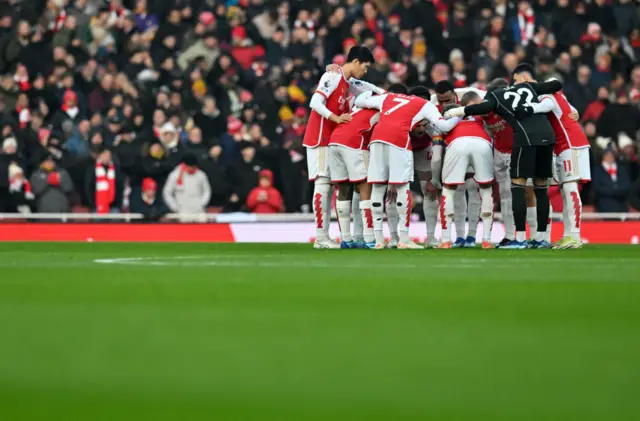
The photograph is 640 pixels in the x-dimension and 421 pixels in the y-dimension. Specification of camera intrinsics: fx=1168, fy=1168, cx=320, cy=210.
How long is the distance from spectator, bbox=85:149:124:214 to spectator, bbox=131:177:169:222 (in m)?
0.35

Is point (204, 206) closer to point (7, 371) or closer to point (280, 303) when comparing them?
point (280, 303)

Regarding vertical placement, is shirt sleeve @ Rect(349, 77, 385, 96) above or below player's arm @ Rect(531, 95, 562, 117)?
above

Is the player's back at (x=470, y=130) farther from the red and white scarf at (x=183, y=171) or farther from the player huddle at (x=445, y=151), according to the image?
the red and white scarf at (x=183, y=171)

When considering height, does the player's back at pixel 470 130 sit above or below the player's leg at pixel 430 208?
above

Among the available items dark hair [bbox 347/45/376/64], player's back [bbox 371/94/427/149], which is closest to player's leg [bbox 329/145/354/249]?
player's back [bbox 371/94/427/149]

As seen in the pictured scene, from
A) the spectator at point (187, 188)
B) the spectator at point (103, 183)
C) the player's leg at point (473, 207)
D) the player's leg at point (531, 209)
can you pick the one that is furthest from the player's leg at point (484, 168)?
the spectator at point (103, 183)

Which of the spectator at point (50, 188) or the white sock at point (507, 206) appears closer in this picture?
the white sock at point (507, 206)

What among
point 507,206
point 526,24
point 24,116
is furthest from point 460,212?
point 24,116

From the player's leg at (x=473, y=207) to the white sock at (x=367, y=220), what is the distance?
140cm

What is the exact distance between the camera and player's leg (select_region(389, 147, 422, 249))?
13852 millimetres

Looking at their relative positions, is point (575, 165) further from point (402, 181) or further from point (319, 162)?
point (319, 162)

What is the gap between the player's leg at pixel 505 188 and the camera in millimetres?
14602

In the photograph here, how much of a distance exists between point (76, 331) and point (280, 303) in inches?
53.7

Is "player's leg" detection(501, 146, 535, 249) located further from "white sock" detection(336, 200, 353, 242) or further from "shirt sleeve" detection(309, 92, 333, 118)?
"shirt sleeve" detection(309, 92, 333, 118)
